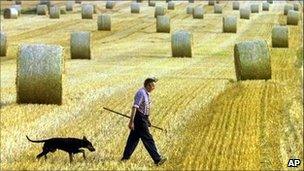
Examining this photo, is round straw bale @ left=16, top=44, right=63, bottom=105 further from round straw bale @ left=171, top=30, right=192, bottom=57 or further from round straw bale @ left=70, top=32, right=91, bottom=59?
round straw bale @ left=171, top=30, right=192, bottom=57

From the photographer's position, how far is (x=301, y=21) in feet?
182

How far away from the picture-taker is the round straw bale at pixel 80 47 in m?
33.2

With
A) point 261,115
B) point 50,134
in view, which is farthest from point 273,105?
point 50,134

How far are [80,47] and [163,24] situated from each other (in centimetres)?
1523

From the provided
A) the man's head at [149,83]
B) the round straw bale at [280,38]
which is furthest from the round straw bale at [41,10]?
the man's head at [149,83]

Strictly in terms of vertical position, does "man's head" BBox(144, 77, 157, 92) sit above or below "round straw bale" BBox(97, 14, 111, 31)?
above

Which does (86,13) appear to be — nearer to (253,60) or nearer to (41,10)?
(41,10)

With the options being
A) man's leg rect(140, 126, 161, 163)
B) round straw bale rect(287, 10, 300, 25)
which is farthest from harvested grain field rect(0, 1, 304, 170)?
round straw bale rect(287, 10, 300, 25)

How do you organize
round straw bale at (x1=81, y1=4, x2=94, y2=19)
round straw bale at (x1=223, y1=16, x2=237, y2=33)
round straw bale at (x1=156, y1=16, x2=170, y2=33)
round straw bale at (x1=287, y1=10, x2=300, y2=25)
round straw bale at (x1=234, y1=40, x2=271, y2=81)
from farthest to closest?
round straw bale at (x1=81, y1=4, x2=94, y2=19), round straw bale at (x1=287, y1=10, x2=300, y2=25), round straw bale at (x1=223, y1=16, x2=237, y2=33), round straw bale at (x1=156, y1=16, x2=170, y2=33), round straw bale at (x1=234, y1=40, x2=271, y2=81)

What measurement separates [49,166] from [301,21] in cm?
4512

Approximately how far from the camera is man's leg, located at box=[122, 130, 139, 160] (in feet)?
42.3

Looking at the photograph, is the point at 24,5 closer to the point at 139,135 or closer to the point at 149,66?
the point at 149,66

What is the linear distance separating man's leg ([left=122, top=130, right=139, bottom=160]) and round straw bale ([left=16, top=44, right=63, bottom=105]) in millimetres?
6999

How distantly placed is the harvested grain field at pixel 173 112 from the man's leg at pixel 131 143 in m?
0.18
